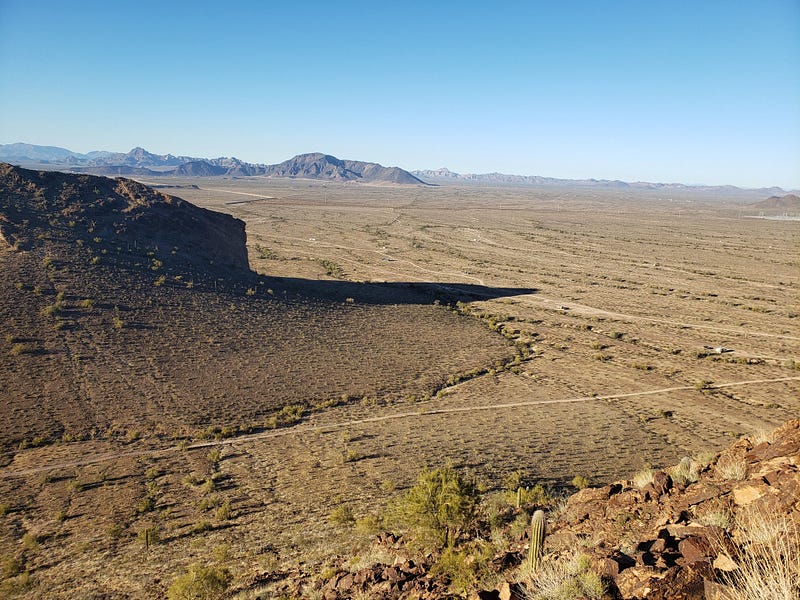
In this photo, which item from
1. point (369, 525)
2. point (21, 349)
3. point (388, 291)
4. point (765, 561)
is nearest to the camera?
point (765, 561)

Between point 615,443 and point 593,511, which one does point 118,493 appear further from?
point 615,443

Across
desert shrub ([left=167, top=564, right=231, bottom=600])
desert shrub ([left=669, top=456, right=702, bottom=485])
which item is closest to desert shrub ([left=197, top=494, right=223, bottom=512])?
desert shrub ([left=167, top=564, right=231, bottom=600])

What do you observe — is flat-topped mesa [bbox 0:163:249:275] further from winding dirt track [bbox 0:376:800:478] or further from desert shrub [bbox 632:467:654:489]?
desert shrub [bbox 632:467:654:489]

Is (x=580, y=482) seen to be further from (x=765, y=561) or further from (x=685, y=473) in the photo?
(x=765, y=561)

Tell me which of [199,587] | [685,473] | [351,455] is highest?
[685,473]

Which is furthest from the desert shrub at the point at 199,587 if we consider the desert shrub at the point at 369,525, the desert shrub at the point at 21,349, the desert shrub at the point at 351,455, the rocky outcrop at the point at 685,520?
the desert shrub at the point at 21,349

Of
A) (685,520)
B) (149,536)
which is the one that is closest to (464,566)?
(685,520)
